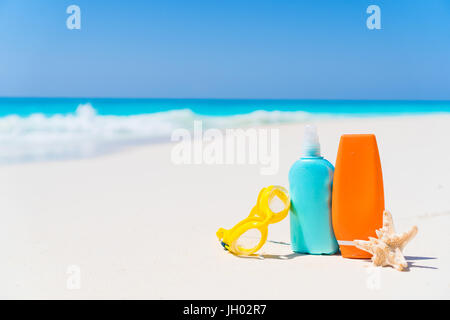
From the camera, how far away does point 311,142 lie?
270cm

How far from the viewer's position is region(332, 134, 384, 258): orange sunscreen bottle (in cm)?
254

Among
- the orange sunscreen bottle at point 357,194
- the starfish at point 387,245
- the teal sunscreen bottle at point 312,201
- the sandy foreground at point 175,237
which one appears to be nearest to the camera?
the sandy foreground at point 175,237

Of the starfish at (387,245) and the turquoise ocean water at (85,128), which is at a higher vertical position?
the turquoise ocean water at (85,128)

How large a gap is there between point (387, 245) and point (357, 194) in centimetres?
29

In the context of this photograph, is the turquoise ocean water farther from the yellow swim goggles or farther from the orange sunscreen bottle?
the orange sunscreen bottle

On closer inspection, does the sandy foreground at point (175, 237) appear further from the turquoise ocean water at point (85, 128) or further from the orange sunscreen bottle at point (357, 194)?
the turquoise ocean water at point (85, 128)

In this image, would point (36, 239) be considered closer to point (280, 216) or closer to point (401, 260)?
point (280, 216)

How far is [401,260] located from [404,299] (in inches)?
17.0

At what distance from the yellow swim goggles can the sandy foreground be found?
82mm

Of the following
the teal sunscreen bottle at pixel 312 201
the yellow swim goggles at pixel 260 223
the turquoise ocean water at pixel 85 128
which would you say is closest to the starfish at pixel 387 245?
the teal sunscreen bottle at pixel 312 201

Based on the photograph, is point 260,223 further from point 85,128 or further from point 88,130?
point 85,128

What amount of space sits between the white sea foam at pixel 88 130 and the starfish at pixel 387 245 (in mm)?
5226

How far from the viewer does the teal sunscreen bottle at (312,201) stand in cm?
264

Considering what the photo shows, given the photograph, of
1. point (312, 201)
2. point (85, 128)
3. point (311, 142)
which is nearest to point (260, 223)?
point (312, 201)
